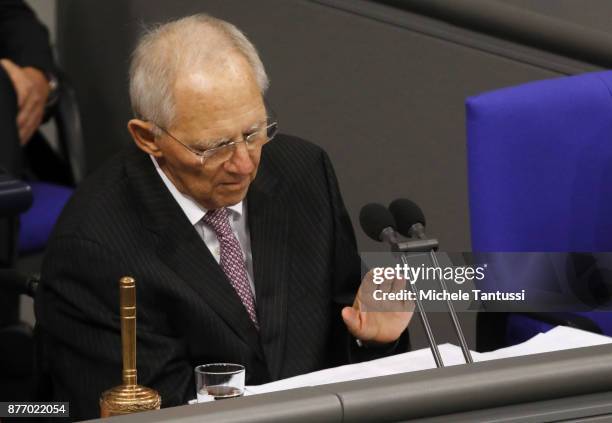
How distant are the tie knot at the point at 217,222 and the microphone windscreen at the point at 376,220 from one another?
370mm

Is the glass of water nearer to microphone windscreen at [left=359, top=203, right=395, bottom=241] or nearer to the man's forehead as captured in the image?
microphone windscreen at [left=359, top=203, right=395, bottom=241]

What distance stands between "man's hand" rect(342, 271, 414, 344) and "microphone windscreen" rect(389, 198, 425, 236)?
0.23 m

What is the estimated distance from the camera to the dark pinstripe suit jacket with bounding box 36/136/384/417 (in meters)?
1.93

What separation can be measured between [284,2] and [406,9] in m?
0.32

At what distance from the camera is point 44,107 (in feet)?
10.6

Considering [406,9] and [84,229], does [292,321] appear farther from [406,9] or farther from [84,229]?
[406,9]

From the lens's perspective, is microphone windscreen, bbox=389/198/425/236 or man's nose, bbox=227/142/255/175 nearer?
microphone windscreen, bbox=389/198/425/236

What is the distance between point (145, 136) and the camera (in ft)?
6.73

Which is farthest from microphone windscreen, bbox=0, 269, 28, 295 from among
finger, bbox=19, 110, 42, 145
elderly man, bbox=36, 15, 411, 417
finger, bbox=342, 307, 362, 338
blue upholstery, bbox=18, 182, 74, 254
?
finger, bbox=342, 307, 362, 338

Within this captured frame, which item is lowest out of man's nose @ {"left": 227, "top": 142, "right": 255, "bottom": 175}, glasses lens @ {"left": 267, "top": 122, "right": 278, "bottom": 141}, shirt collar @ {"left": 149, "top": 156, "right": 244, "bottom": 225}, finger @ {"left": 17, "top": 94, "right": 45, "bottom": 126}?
shirt collar @ {"left": 149, "top": 156, "right": 244, "bottom": 225}

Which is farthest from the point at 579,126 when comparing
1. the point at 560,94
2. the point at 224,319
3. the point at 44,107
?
the point at 44,107

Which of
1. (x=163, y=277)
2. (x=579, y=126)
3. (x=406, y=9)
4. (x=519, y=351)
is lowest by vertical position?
(x=519, y=351)

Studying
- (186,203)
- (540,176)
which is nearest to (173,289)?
(186,203)

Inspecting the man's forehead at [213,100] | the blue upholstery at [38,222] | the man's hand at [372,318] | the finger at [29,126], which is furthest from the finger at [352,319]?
the finger at [29,126]
